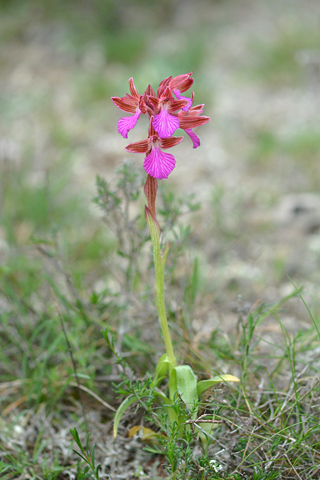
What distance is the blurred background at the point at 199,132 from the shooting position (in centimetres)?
278

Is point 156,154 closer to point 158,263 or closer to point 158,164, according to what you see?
point 158,164

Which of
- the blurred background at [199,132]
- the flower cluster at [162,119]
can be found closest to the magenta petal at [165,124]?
the flower cluster at [162,119]

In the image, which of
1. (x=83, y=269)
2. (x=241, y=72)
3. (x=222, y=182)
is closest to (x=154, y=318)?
(x=83, y=269)

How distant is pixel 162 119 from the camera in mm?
1097

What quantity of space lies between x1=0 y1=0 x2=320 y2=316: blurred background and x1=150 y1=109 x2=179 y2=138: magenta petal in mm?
747

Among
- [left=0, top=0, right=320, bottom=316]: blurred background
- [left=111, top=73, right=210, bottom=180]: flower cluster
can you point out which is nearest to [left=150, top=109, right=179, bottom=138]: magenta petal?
[left=111, top=73, right=210, bottom=180]: flower cluster

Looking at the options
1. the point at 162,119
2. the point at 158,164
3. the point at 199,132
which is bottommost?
the point at 158,164

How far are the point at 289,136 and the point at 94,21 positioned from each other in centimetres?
443

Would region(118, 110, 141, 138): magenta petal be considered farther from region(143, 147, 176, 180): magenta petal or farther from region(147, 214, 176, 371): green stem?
region(147, 214, 176, 371): green stem

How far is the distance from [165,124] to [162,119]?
2 centimetres

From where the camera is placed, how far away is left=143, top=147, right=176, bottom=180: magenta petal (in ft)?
3.64

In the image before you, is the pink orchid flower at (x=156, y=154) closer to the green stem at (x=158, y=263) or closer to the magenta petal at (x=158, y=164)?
the magenta petal at (x=158, y=164)

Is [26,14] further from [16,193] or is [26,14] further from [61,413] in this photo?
[61,413]

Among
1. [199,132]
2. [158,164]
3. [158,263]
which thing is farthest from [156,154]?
[199,132]
